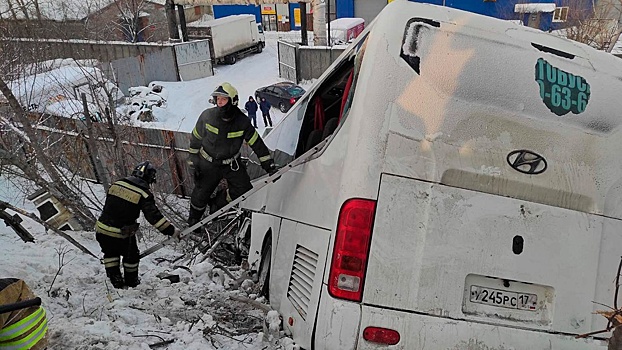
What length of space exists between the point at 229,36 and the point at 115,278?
75.8ft

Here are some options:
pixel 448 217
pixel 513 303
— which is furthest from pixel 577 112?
pixel 513 303

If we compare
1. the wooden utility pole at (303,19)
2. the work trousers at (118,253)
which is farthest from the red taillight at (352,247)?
the wooden utility pole at (303,19)

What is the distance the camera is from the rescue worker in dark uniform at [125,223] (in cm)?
408

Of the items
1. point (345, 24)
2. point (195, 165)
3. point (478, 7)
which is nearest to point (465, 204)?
point (195, 165)

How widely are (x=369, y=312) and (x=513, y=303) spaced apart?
0.69 m

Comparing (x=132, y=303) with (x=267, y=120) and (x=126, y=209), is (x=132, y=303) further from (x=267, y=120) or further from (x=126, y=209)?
(x=267, y=120)

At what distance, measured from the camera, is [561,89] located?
2275 mm

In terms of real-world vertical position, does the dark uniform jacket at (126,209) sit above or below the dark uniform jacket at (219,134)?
below

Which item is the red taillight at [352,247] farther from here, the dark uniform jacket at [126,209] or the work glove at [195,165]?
the work glove at [195,165]

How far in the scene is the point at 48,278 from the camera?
3.65 metres

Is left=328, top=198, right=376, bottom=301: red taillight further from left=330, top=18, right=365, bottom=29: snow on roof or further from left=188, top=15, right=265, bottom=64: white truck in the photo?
left=330, top=18, right=365, bottom=29: snow on roof

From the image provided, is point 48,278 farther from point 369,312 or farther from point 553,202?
point 553,202

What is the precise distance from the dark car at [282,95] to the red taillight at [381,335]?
16.1 meters

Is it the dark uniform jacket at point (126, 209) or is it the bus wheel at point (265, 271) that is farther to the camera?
the dark uniform jacket at point (126, 209)
